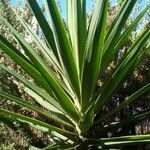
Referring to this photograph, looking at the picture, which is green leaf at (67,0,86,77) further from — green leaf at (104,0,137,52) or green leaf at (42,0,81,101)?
green leaf at (104,0,137,52)

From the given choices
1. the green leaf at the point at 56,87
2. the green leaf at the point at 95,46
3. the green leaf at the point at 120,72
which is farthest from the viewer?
the green leaf at the point at 120,72

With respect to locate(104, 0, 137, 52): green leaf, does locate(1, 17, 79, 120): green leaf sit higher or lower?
lower

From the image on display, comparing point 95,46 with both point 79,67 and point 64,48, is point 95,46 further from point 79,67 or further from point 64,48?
point 79,67

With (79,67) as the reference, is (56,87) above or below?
below

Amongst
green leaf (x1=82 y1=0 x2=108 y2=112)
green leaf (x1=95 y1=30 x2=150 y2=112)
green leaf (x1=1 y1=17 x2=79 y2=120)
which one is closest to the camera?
green leaf (x1=82 y1=0 x2=108 y2=112)

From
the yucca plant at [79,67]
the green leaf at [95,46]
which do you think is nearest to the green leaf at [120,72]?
the yucca plant at [79,67]

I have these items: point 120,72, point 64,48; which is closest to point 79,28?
point 64,48

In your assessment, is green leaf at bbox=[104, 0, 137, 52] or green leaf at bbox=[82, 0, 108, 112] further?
green leaf at bbox=[104, 0, 137, 52]

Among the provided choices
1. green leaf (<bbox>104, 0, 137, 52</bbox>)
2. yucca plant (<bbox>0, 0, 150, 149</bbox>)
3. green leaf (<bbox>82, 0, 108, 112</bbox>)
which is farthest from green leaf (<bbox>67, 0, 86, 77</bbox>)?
green leaf (<bbox>104, 0, 137, 52</bbox>)

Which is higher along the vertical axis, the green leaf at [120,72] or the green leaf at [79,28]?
the green leaf at [79,28]

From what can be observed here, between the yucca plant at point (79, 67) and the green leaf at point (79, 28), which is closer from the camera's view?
the yucca plant at point (79, 67)

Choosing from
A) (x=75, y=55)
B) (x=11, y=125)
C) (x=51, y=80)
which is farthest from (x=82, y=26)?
(x=11, y=125)

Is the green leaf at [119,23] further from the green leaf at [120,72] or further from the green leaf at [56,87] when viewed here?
the green leaf at [56,87]

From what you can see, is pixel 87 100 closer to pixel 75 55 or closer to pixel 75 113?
pixel 75 113
